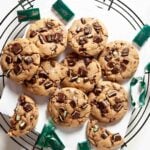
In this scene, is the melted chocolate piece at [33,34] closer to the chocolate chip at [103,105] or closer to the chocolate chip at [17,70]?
the chocolate chip at [17,70]

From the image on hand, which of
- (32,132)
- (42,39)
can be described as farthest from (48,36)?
(32,132)

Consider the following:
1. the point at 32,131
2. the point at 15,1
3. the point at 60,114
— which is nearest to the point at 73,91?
the point at 60,114

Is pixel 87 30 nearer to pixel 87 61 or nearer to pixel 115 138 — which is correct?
pixel 87 61

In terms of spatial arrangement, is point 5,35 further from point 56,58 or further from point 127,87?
point 127,87

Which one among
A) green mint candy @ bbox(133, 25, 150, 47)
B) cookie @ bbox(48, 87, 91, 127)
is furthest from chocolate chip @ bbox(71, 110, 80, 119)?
green mint candy @ bbox(133, 25, 150, 47)

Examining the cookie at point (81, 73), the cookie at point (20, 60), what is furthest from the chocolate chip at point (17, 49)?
the cookie at point (81, 73)

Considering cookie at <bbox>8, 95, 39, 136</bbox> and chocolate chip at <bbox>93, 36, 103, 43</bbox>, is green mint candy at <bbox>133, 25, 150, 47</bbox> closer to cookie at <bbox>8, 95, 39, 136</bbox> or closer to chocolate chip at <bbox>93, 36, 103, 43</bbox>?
chocolate chip at <bbox>93, 36, 103, 43</bbox>
